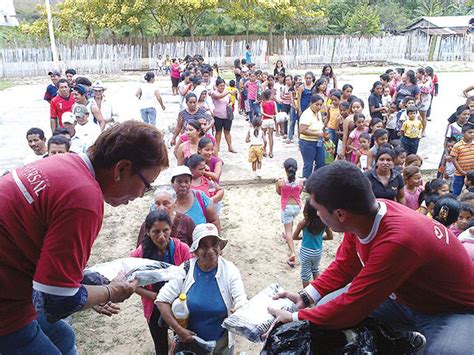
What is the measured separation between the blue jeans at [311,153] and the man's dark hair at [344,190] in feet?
17.3

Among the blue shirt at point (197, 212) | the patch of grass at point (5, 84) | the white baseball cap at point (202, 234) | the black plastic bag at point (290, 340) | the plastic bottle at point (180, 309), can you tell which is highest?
the white baseball cap at point (202, 234)

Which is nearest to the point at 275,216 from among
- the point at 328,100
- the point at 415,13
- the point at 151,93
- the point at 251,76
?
the point at 328,100

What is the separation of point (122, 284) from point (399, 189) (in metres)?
3.80

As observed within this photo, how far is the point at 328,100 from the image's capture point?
953cm

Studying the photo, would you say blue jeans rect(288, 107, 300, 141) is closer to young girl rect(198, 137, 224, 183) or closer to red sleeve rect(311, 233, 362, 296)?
young girl rect(198, 137, 224, 183)

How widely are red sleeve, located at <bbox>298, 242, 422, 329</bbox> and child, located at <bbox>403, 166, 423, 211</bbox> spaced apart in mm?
3672

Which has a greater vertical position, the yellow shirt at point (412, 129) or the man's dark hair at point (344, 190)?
the man's dark hair at point (344, 190)

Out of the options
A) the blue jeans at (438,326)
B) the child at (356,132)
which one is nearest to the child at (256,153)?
the child at (356,132)

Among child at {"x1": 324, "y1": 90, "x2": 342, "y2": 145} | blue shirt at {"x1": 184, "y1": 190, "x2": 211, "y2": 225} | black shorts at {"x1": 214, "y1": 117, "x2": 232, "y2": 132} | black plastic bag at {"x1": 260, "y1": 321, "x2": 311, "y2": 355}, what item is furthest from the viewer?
black shorts at {"x1": 214, "y1": 117, "x2": 232, "y2": 132}

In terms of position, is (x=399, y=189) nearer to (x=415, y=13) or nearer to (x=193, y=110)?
(x=193, y=110)

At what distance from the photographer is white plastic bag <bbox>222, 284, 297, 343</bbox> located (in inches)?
88.4

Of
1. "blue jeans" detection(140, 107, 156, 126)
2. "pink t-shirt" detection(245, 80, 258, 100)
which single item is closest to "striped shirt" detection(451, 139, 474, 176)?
"blue jeans" detection(140, 107, 156, 126)

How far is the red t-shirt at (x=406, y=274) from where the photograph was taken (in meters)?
1.94

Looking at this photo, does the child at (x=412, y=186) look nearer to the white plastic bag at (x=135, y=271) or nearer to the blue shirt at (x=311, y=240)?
the blue shirt at (x=311, y=240)
